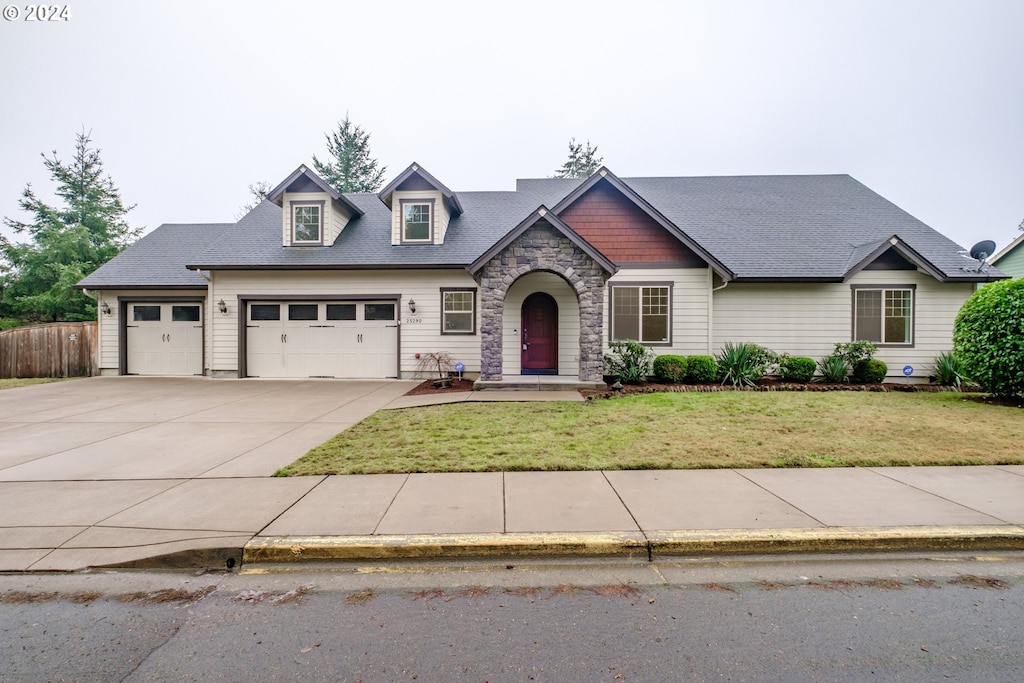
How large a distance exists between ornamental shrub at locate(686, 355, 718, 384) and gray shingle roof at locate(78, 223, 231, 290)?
1516cm

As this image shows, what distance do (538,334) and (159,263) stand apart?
1340 centimetres

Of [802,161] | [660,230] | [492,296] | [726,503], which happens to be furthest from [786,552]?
[802,161]

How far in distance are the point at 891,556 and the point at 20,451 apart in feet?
33.1

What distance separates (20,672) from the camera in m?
2.25

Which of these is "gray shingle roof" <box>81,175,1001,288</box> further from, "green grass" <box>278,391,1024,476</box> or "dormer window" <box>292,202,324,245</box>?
"green grass" <box>278,391,1024,476</box>

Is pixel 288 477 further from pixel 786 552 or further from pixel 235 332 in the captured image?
pixel 235 332

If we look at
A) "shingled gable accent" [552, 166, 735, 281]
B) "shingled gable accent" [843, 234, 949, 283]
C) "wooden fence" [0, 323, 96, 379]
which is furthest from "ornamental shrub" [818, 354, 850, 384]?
"wooden fence" [0, 323, 96, 379]

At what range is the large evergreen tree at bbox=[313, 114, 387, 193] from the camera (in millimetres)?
37625

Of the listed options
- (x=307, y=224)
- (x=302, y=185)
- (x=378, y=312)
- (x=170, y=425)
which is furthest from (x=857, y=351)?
(x=302, y=185)

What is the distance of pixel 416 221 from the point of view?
14.5m

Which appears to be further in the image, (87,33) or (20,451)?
(87,33)

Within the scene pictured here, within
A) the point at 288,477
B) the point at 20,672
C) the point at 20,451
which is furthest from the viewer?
the point at 20,451

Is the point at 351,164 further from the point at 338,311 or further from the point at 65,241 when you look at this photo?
the point at 338,311

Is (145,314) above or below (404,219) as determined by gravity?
below
